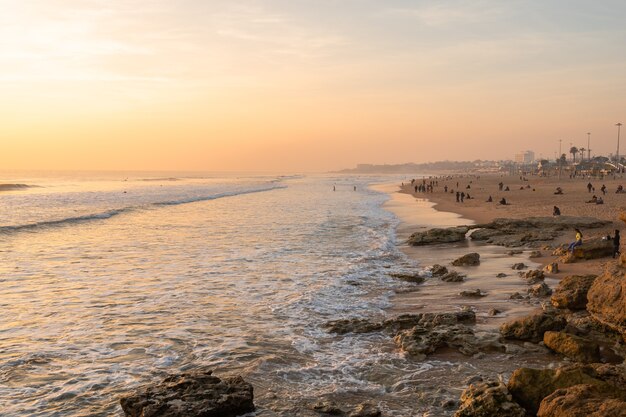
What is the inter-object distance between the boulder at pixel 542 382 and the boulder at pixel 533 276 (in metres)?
8.82

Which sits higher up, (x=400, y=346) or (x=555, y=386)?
(x=555, y=386)

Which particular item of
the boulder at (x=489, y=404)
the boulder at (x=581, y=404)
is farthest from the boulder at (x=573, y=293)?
the boulder at (x=581, y=404)

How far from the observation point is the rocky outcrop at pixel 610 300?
10.0 m

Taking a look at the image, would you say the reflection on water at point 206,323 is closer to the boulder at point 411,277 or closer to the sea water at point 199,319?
the sea water at point 199,319

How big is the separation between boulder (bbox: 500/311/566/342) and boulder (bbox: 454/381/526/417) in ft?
11.7

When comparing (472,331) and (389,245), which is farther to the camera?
(389,245)

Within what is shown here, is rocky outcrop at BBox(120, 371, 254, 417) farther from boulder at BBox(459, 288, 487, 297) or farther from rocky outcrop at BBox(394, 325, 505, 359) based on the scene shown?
boulder at BBox(459, 288, 487, 297)

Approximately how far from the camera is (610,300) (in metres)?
10.4

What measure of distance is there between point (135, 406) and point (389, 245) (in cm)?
1908

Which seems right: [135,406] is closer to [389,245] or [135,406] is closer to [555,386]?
[555,386]

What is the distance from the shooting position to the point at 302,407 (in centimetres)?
816

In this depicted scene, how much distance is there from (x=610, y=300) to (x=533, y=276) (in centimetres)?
601

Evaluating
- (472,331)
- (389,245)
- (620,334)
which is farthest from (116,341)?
(389,245)

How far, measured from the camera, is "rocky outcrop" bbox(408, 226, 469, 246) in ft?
82.1
